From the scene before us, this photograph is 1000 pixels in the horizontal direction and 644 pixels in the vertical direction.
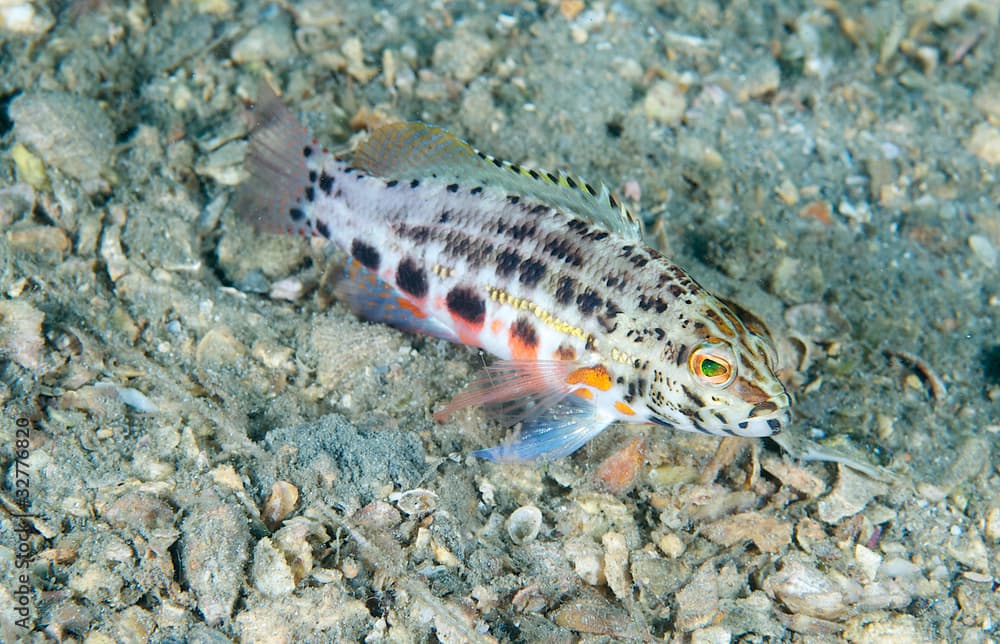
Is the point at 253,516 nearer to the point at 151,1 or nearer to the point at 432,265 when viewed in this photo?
the point at 432,265

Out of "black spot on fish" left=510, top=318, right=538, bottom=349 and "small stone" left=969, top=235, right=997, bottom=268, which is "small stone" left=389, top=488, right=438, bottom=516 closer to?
"black spot on fish" left=510, top=318, right=538, bottom=349

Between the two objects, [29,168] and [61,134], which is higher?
[61,134]

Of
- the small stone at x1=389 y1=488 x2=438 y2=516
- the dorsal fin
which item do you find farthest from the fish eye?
the small stone at x1=389 y1=488 x2=438 y2=516

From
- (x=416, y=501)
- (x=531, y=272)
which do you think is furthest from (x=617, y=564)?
(x=531, y=272)

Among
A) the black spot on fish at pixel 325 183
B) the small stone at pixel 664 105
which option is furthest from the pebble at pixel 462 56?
the black spot on fish at pixel 325 183

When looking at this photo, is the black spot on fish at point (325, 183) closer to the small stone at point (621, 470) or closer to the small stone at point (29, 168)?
the small stone at point (29, 168)

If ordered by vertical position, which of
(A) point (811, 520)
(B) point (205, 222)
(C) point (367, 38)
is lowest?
(A) point (811, 520)

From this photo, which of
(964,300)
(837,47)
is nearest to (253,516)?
(964,300)

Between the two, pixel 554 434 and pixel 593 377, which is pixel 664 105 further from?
pixel 554 434
